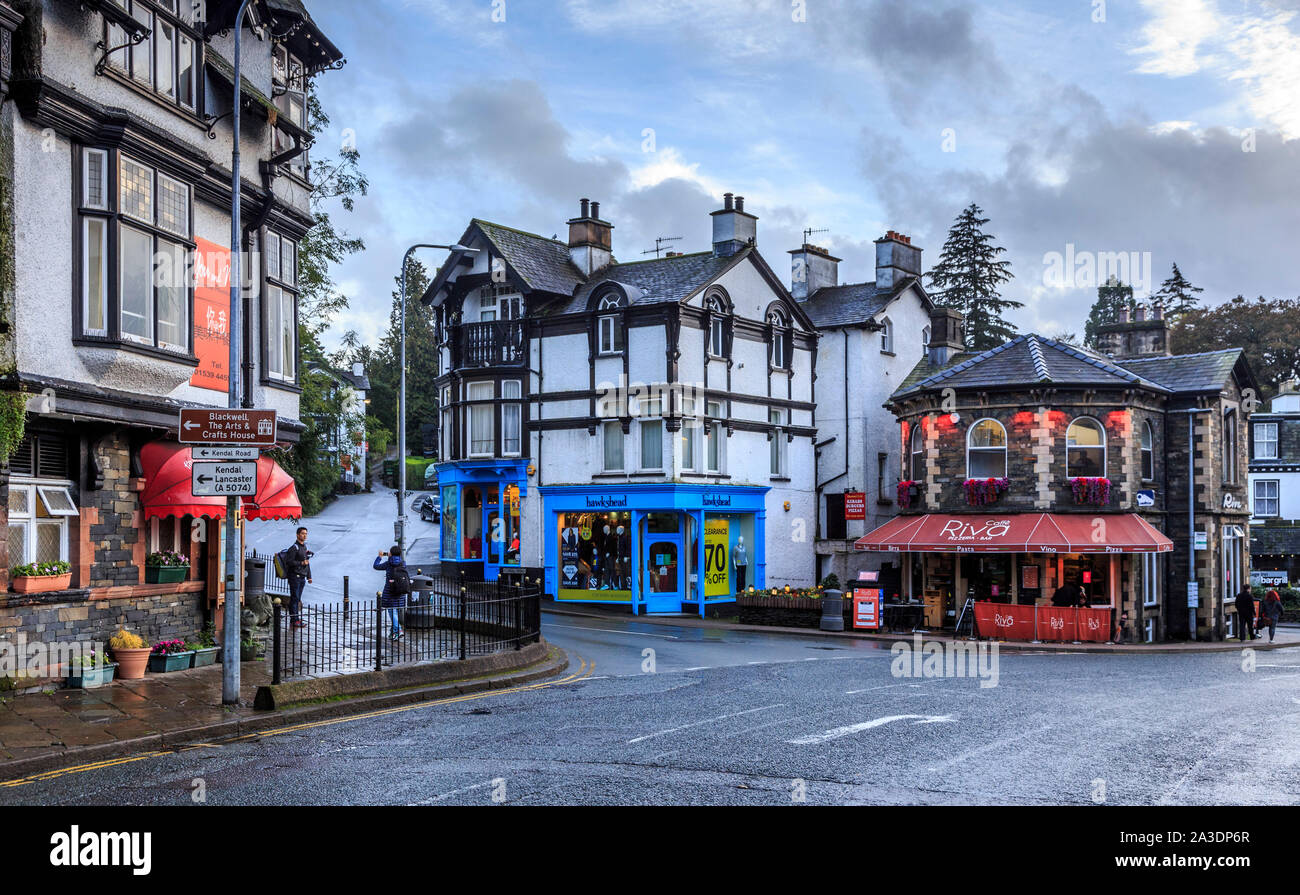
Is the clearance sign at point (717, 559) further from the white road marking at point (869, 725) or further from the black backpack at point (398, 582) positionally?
the white road marking at point (869, 725)

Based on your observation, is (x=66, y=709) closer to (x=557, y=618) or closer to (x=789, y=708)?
(x=789, y=708)

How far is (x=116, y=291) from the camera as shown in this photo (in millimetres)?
15781

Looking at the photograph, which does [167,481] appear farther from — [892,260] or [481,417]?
[892,260]

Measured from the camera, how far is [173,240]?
17.1m

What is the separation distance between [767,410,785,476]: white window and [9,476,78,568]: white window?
26.6m

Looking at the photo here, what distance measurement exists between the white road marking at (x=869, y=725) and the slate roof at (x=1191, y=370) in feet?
78.2

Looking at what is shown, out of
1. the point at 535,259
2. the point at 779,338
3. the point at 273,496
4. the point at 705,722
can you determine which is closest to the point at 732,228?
the point at 779,338

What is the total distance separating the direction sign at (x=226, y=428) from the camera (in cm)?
1384

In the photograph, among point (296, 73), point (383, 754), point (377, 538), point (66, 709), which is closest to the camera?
point (383, 754)

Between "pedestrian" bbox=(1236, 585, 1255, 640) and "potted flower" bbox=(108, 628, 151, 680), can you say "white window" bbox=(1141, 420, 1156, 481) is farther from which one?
"potted flower" bbox=(108, 628, 151, 680)

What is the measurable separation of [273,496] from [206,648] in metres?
2.65

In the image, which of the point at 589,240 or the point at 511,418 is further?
the point at 589,240
